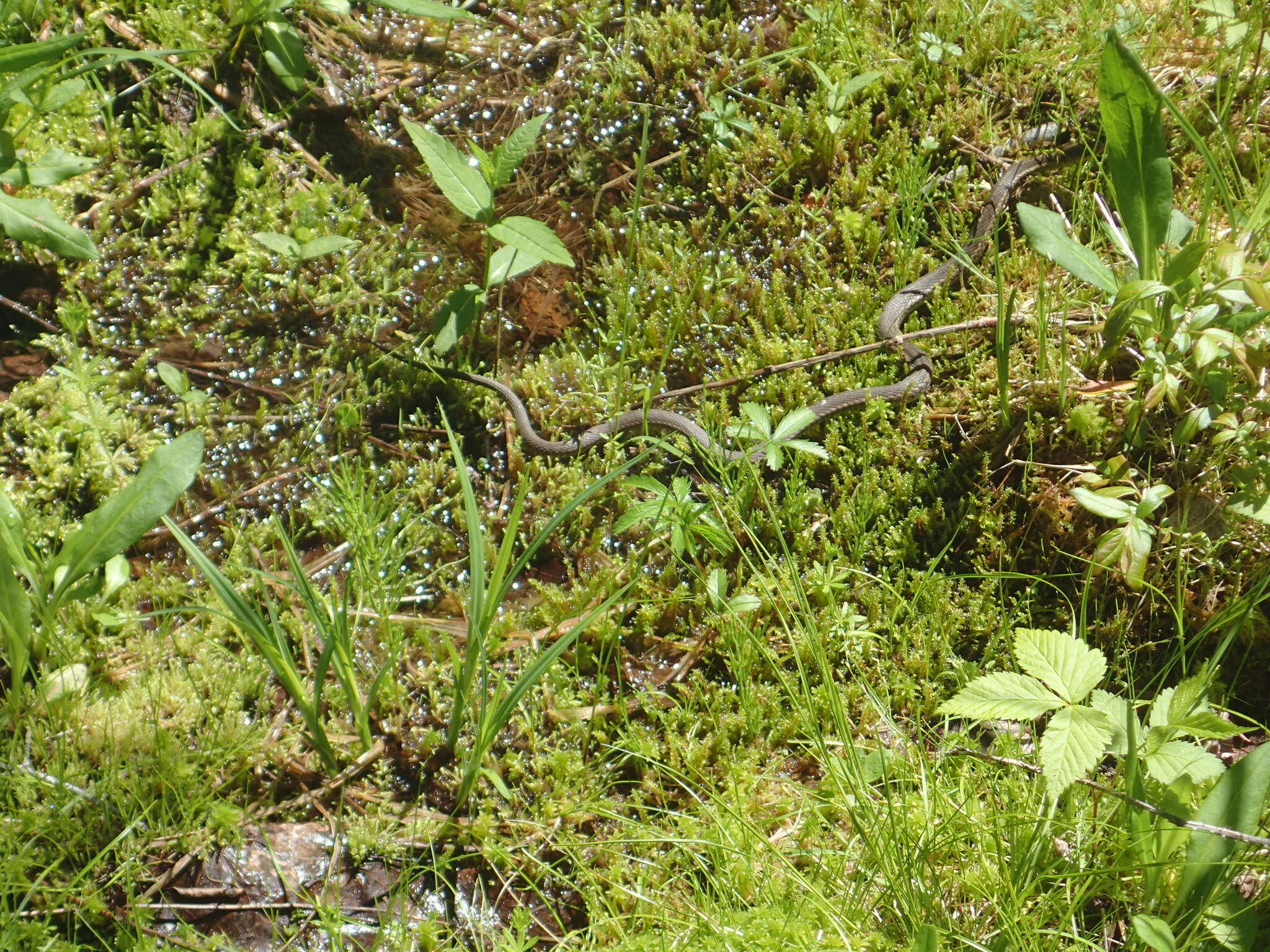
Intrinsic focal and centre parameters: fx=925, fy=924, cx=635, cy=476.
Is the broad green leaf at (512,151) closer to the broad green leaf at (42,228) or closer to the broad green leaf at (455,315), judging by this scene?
the broad green leaf at (455,315)

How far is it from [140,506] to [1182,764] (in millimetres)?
2783

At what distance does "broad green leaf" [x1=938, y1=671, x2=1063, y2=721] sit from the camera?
2.21 metres

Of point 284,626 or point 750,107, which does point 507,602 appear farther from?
point 750,107

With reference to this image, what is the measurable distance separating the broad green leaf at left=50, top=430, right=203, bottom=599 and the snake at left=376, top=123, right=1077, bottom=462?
1035 mm

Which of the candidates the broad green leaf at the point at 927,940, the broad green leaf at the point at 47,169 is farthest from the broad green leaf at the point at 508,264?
the broad green leaf at the point at 927,940

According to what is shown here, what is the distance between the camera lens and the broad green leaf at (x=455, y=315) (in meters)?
3.41

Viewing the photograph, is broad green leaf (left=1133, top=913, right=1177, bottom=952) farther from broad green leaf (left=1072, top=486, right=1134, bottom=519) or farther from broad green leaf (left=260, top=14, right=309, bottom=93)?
broad green leaf (left=260, top=14, right=309, bottom=93)

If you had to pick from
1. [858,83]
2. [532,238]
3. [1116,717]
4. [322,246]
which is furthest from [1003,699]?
[322,246]

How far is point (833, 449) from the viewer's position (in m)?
3.30

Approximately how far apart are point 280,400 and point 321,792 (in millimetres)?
1469

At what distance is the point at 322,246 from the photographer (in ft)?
11.4

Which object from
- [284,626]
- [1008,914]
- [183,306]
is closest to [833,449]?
[1008,914]

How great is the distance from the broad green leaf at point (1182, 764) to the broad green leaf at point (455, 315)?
8.32 ft

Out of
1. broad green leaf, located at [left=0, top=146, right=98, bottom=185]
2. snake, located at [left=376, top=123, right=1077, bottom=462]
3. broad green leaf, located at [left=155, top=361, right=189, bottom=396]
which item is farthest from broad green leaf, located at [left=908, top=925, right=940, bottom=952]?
broad green leaf, located at [left=0, top=146, right=98, bottom=185]
